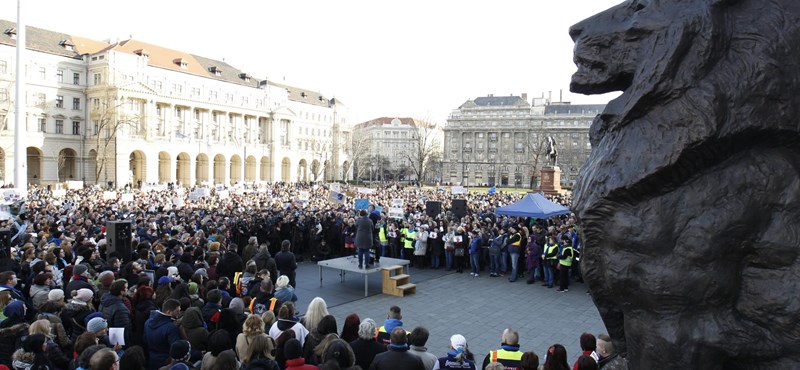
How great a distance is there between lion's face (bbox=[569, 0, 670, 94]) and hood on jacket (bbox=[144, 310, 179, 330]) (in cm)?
521

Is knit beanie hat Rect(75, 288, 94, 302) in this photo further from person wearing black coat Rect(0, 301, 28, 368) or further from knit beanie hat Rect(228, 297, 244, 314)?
knit beanie hat Rect(228, 297, 244, 314)

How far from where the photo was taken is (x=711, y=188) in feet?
9.17

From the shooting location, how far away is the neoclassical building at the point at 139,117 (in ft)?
201

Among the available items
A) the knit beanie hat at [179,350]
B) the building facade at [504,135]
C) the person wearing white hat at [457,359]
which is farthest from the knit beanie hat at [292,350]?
the building facade at [504,135]

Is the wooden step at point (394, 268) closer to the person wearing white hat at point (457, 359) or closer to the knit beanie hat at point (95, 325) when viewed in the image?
the person wearing white hat at point (457, 359)

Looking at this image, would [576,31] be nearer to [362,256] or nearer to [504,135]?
[362,256]

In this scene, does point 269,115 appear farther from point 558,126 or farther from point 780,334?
point 780,334

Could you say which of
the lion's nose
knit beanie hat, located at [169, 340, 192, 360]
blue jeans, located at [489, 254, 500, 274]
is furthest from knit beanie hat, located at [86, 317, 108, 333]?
blue jeans, located at [489, 254, 500, 274]

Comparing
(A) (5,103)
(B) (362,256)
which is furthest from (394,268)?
(A) (5,103)

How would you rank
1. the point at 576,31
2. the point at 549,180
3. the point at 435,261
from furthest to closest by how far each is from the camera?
1. the point at 549,180
2. the point at 435,261
3. the point at 576,31

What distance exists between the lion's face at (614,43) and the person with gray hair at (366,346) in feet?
11.5

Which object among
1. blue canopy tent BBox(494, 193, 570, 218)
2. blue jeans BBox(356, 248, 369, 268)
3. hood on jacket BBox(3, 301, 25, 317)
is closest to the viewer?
hood on jacket BBox(3, 301, 25, 317)

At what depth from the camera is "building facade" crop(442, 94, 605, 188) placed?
325 feet

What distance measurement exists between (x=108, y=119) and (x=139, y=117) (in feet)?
11.9
